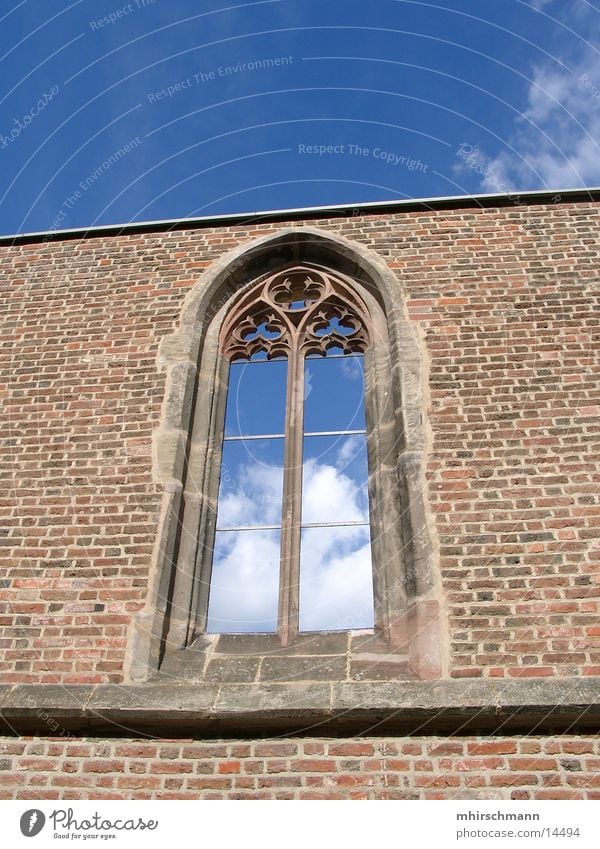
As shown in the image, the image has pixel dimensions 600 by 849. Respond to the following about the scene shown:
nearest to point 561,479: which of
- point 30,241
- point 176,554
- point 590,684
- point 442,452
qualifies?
point 442,452

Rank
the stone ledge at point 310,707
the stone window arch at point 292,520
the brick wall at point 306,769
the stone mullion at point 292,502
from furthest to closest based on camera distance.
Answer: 1. the stone mullion at point 292,502
2. the stone window arch at point 292,520
3. the stone ledge at point 310,707
4. the brick wall at point 306,769

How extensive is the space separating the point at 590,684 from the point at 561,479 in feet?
4.78

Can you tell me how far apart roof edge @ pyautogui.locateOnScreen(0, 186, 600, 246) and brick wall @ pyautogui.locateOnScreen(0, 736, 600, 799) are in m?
4.75

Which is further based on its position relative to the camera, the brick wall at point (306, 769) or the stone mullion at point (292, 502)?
the stone mullion at point (292, 502)

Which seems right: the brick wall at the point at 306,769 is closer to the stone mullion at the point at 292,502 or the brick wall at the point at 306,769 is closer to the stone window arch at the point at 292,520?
the stone window arch at the point at 292,520

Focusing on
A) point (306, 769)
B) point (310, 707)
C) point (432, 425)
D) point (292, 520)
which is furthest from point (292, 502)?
point (306, 769)

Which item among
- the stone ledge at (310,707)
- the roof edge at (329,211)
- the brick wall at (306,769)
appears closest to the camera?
the brick wall at (306,769)

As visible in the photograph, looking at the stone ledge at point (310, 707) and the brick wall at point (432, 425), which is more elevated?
the brick wall at point (432, 425)

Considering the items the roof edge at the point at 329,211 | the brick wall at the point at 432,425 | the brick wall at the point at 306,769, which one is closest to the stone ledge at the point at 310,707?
the brick wall at the point at 306,769

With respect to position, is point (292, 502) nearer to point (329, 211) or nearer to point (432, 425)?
point (432, 425)

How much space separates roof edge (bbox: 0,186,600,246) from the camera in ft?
23.0

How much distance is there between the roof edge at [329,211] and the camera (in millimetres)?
7000

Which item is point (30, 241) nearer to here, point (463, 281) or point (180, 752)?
point (463, 281)

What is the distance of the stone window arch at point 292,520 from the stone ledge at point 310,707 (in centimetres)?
29
